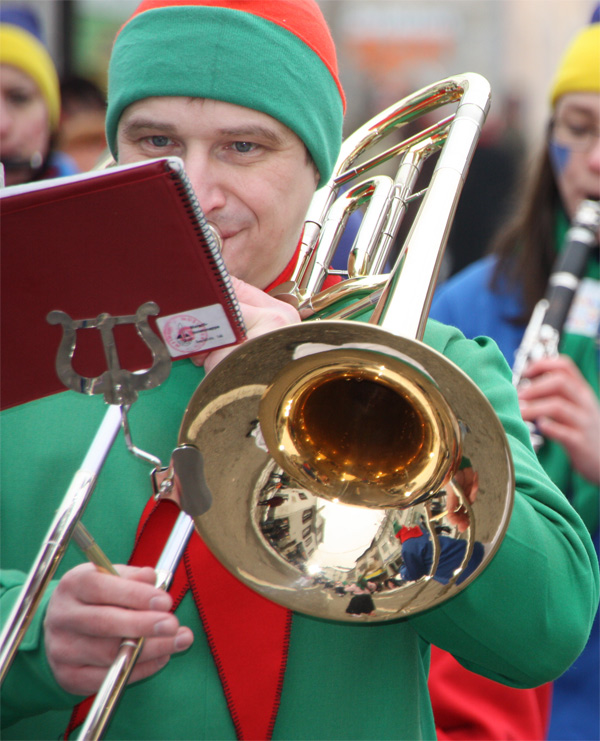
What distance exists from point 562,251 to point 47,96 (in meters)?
2.29

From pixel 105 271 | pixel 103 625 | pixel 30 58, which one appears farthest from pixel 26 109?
pixel 103 625

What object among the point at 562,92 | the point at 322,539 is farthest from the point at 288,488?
the point at 562,92

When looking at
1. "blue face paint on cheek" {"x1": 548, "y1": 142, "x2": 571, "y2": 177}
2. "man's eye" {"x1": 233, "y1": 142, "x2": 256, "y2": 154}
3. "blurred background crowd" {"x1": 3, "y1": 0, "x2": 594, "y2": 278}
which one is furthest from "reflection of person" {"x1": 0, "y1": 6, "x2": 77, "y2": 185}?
"man's eye" {"x1": 233, "y1": 142, "x2": 256, "y2": 154}

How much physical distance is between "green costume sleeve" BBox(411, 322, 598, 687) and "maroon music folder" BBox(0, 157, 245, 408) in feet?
1.62

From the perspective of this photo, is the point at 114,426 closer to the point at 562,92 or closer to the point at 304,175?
the point at 304,175

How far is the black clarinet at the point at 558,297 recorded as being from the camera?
3.04m

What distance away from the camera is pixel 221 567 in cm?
162

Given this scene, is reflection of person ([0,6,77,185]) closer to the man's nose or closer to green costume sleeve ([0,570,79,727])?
the man's nose

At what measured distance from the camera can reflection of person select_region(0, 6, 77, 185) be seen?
157 inches

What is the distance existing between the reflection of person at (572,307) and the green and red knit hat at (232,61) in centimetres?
130

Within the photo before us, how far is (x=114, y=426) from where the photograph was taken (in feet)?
5.13

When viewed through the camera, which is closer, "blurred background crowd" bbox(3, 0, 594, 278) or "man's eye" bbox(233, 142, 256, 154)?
"man's eye" bbox(233, 142, 256, 154)

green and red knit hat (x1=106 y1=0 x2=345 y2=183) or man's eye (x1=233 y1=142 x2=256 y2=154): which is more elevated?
green and red knit hat (x1=106 y1=0 x2=345 y2=183)

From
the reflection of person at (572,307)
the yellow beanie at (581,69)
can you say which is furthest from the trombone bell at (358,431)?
the yellow beanie at (581,69)
